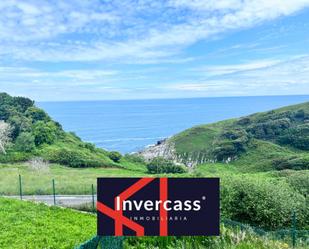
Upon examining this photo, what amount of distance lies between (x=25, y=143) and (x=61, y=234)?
40928 millimetres

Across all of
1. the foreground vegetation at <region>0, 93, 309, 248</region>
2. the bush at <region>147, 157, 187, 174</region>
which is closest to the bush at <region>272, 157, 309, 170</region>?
the foreground vegetation at <region>0, 93, 309, 248</region>

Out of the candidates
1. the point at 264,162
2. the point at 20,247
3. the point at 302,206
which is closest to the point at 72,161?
the point at 264,162

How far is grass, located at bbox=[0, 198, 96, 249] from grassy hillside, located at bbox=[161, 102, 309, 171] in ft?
136

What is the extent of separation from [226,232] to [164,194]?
3.34 m

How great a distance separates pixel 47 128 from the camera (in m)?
54.0

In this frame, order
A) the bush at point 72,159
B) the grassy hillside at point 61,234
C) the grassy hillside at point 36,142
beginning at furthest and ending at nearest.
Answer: the grassy hillside at point 36,142 → the bush at point 72,159 → the grassy hillside at point 61,234

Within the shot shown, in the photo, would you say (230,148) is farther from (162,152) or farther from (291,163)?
(162,152)

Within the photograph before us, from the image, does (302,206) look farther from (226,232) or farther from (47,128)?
(47,128)

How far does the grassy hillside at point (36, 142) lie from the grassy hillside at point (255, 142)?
15.5 meters

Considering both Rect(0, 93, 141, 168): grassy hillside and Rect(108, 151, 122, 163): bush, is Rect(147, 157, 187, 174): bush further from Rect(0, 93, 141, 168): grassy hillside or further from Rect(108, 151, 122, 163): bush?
Rect(108, 151, 122, 163): bush

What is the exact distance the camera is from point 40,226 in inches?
463

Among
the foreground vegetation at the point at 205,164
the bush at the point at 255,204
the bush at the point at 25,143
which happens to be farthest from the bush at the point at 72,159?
the bush at the point at 255,204

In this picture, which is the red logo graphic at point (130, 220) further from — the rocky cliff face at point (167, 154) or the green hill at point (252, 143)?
the rocky cliff face at point (167, 154)

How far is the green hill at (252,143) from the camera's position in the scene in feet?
189
